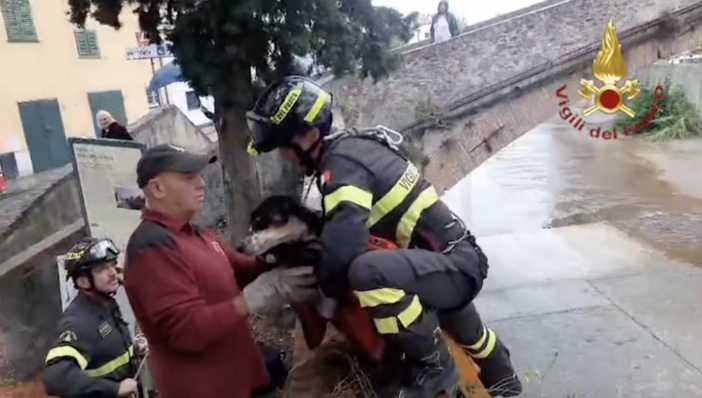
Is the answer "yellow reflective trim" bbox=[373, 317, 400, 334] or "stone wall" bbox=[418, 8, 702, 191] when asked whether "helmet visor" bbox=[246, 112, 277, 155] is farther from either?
"stone wall" bbox=[418, 8, 702, 191]

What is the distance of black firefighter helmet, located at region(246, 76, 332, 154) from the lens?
91.9 inches

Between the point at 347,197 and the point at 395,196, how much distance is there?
24 centimetres

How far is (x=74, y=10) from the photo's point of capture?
3729 mm

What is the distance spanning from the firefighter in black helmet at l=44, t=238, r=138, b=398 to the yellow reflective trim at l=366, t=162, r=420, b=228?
1.45 meters

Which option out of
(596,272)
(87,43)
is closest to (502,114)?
(596,272)

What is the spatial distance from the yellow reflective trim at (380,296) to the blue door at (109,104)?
17.3 metres

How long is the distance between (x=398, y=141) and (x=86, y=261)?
5.32 feet

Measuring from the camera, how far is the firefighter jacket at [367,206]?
2.18 meters

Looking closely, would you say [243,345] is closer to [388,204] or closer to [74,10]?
[388,204]

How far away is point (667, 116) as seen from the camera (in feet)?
59.9

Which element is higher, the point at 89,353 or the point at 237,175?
the point at 237,175

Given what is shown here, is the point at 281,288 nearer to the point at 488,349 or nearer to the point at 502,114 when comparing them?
the point at 488,349

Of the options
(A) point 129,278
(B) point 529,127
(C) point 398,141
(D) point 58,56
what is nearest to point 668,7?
(B) point 529,127

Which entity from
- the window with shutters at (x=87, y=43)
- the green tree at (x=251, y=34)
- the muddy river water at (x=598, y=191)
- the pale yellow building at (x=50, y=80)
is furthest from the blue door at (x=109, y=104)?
the green tree at (x=251, y=34)
